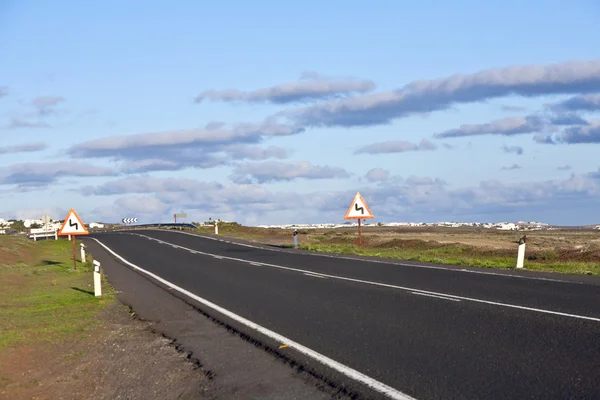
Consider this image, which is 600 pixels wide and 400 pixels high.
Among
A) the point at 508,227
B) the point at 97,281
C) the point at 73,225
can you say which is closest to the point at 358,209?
the point at 73,225

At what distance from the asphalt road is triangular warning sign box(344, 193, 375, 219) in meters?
Answer: 12.5

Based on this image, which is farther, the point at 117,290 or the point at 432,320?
the point at 117,290

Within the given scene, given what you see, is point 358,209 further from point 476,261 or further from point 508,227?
point 508,227

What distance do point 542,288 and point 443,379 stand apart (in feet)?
30.6

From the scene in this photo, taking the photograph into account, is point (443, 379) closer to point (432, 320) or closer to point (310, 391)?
point (310, 391)

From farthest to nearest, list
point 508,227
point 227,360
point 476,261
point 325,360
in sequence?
point 508,227, point 476,261, point 227,360, point 325,360

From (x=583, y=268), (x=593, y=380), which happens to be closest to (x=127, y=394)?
(x=593, y=380)

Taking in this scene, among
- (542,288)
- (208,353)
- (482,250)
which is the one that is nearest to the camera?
(208,353)

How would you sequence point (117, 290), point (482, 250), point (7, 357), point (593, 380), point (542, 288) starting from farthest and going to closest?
point (482, 250) < point (117, 290) < point (542, 288) < point (7, 357) < point (593, 380)

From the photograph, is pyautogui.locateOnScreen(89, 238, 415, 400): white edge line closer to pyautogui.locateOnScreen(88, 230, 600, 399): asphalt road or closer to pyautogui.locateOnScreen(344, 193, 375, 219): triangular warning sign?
pyautogui.locateOnScreen(88, 230, 600, 399): asphalt road

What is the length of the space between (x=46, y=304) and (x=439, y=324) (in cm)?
1125

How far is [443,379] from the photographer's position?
25.0 ft

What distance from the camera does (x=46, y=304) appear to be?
18.2m

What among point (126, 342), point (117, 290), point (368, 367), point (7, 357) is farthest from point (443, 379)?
point (117, 290)
